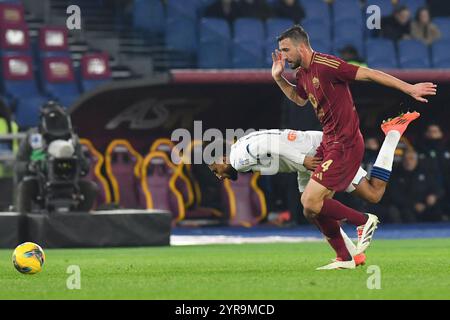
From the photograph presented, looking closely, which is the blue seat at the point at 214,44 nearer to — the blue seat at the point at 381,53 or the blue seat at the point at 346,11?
the blue seat at the point at 346,11

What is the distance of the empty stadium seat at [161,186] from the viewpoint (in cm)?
2139

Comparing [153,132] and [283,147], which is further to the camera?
[153,132]

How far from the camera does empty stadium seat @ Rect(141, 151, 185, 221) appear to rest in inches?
842

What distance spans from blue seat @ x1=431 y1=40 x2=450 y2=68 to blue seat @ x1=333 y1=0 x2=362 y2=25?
166 centimetres

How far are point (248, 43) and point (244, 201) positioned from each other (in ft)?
14.6

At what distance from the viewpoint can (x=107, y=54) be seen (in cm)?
2470

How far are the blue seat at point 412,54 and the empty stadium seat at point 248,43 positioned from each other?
117 inches

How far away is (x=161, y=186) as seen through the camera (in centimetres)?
2155

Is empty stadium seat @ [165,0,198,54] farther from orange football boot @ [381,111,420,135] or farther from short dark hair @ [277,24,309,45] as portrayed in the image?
short dark hair @ [277,24,309,45]

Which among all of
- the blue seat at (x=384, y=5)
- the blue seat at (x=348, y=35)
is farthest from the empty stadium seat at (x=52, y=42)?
the blue seat at (x=384, y=5)

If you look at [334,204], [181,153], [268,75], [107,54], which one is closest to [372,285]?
[334,204]
